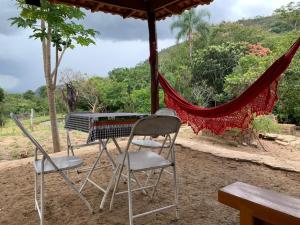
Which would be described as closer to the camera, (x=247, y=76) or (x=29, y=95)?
(x=247, y=76)

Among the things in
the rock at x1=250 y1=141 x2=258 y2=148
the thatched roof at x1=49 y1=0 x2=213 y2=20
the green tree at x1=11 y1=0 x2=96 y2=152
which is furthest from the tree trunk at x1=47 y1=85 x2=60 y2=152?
the rock at x1=250 y1=141 x2=258 y2=148

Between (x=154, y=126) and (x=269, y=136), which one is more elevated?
(x=154, y=126)

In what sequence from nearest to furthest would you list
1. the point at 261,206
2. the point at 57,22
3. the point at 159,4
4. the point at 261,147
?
the point at 261,206
the point at 57,22
the point at 159,4
the point at 261,147

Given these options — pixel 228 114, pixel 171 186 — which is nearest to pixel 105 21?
pixel 228 114

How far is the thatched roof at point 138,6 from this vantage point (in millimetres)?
3623

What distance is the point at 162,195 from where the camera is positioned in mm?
2223

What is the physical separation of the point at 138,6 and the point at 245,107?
2.19 metres

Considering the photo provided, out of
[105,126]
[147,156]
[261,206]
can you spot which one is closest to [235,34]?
[147,156]

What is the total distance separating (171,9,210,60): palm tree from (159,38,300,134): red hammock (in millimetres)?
12480

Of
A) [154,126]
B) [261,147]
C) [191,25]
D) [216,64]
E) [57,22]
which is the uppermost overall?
[191,25]

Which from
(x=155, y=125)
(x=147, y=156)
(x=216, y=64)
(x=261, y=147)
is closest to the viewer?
(x=155, y=125)

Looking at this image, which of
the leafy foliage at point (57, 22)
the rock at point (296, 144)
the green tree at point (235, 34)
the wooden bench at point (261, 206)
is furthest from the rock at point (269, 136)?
the green tree at point (235, 34)

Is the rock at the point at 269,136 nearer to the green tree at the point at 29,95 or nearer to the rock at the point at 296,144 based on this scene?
the rock at the point at 296,144

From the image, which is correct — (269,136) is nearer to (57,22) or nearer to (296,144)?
(296,144)
